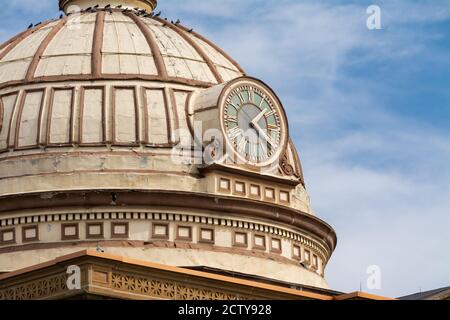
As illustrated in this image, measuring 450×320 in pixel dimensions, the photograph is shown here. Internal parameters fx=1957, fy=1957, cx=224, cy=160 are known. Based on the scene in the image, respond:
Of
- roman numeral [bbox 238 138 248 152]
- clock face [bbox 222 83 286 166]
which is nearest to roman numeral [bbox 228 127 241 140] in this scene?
clock face [bbox 222 83 286 166]

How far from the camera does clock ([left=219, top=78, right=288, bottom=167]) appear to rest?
60594 millimetres

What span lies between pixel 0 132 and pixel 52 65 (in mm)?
2874

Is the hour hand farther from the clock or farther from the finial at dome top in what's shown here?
the finial at dome top

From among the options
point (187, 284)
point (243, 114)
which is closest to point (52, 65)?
point (243, 114)

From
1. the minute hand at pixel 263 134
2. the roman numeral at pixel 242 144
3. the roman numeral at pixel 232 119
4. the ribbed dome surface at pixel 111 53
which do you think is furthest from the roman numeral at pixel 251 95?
the ribbed dome surface at pixel 111 53

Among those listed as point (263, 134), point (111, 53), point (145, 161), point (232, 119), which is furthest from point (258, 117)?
point (111, 53)

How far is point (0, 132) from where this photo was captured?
61062mm

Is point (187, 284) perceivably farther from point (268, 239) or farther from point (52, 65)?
point (52, 65)

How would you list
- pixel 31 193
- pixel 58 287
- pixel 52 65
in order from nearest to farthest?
pixel 58 287 < pixel 31 193 < pixel 52 65

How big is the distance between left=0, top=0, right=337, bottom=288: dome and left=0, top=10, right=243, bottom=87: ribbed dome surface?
2.2 inches

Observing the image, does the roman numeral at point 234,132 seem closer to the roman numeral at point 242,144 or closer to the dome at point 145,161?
the dome at point 145,161

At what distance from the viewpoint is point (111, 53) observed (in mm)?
62438

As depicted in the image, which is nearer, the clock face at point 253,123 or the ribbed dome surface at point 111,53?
the clock face at point 253,123

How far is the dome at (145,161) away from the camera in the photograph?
58.1 meters
